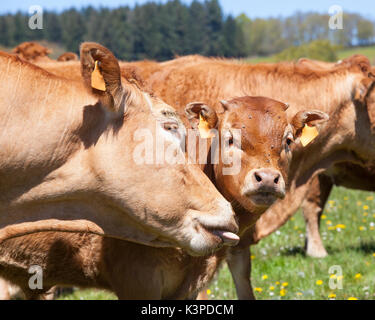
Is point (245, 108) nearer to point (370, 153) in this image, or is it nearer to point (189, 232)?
point (189, 232)

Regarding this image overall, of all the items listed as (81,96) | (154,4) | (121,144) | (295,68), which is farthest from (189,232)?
(154,4)

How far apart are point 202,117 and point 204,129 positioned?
0.10m

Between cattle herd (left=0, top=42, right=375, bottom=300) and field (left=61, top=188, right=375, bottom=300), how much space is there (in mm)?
715

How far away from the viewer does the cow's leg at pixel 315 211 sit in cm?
776

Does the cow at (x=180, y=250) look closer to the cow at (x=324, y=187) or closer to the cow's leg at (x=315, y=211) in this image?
the cow at (x=324, y=187)

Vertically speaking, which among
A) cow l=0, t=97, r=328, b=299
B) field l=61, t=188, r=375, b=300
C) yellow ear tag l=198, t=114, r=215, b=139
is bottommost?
field l=61, t=188, r=375, b=300

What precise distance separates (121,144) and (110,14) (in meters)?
28.3

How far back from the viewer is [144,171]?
3.11 meters

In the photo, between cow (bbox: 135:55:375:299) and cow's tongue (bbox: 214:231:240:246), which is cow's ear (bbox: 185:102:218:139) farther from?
cow's tongue (bbox: 214:231:240:246)

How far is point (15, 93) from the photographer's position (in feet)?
9.78

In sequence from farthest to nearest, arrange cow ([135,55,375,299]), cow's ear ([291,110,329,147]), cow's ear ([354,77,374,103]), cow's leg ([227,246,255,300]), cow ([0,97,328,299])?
cow's ear ([354,77,374,103]) → cow's leg ([227,246,255,300]) → cow ([135,55,375,299]) → cow's ear ([291,110,329,147]) → cow ([0,97,328,299])

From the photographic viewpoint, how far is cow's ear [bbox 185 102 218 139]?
4.21 m

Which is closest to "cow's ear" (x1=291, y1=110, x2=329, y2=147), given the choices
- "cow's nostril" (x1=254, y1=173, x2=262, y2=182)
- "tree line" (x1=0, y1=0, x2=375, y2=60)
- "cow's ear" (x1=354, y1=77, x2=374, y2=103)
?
"cow's nostril" (x1=254, y1=173, x2=262, y2=182)
